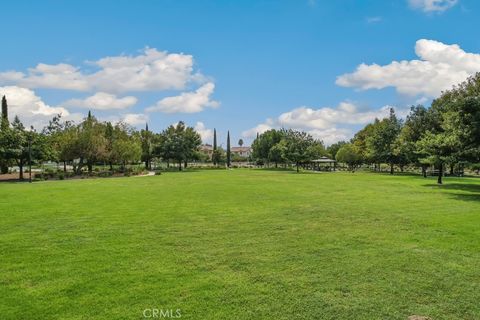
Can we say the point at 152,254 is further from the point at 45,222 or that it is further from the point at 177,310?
the point at 45,222

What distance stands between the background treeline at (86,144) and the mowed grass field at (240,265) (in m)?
32.3

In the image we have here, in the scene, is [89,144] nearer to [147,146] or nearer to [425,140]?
[147,146]

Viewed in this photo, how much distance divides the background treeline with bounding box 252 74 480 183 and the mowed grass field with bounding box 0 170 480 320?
40.0 feet

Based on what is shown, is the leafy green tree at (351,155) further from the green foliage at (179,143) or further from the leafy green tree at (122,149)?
the leafy green tree at (122,149)

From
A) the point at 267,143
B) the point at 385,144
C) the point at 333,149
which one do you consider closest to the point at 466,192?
the point at 385,144

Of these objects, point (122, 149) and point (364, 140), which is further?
point (364, 140)

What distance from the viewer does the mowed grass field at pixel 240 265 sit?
242 inches

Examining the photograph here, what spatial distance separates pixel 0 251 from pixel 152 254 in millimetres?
3680

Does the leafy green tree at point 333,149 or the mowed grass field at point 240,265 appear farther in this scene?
the leafy green tree at point 333,149

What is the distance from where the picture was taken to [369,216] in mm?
14672

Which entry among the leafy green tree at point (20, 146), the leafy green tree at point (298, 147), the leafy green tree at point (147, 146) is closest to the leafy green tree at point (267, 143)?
the leafy green tree at point (298, 147)

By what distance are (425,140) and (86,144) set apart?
132ft

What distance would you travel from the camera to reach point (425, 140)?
116 feet

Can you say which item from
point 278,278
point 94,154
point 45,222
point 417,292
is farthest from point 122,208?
point 94,154
